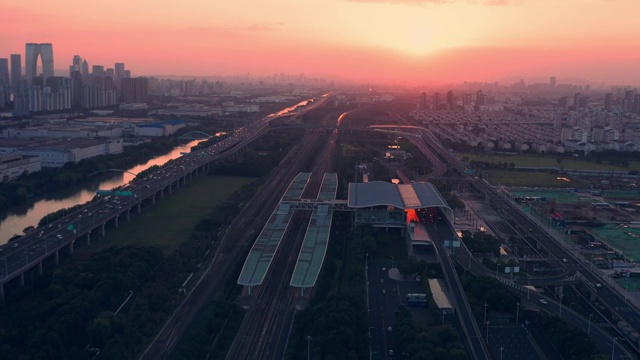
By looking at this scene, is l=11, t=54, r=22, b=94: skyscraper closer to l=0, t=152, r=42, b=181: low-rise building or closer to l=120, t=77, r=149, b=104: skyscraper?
l=120, t=77, r=149, b=104: skyscraper

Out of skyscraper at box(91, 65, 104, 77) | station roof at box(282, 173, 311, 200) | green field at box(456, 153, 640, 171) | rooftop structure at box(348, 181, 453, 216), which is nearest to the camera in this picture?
rooftop structure at box(348, 181, 453, 216)

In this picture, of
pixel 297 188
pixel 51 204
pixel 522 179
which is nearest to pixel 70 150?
pixel 51 204

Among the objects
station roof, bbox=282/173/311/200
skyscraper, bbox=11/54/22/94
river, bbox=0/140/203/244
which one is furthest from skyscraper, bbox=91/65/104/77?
station roof, bbox=282/173/311/200

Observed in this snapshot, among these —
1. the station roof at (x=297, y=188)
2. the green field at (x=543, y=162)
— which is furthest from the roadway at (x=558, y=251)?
the station roof at (x=297, y=188)

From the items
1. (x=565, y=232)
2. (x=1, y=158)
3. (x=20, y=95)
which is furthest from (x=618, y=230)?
(x=20, y=95)

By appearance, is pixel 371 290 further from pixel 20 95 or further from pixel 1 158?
pixel 20 95

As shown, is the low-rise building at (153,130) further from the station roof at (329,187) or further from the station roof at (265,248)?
the station roof at (265,248)
